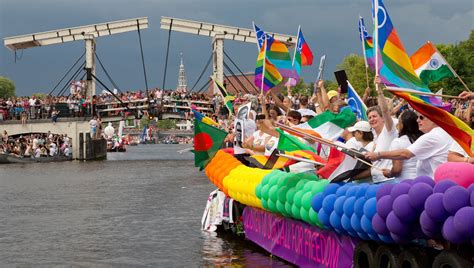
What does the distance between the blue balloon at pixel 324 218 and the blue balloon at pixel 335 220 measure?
0.15 m

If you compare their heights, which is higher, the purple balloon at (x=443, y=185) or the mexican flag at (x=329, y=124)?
the mexican flag at (x=329, y=124)

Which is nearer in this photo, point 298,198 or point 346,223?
point 346,223

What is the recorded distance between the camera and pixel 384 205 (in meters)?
8.66

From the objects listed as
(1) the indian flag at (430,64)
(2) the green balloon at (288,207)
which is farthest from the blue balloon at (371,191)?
(1) the indian flag at (430,64)

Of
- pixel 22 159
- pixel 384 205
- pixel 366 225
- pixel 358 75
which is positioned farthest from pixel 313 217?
pixel 358 75

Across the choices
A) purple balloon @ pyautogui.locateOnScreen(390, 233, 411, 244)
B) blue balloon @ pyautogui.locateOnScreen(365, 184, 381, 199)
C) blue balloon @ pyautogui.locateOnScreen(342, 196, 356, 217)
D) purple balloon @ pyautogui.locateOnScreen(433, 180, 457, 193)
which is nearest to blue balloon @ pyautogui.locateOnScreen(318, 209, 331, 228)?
blue balloon @ pyautogui.locateOnScreen(342, 196, 356, 217)

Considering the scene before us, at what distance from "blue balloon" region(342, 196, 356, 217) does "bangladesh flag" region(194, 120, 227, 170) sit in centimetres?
660

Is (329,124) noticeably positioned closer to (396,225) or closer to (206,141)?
(396,225)

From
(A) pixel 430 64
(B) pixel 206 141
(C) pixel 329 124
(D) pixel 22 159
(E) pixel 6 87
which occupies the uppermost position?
(E) pixel 6 87

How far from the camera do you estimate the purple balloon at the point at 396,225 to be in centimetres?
838

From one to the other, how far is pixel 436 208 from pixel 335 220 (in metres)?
2.39

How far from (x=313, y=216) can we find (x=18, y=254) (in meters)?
4.97

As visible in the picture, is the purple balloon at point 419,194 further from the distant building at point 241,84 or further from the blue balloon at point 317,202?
the distant building at point 241,84

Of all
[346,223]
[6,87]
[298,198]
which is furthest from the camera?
[6,87]
